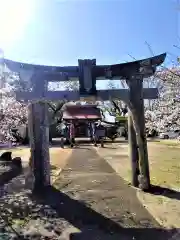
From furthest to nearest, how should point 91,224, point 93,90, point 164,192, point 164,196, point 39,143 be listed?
point 39,143, point 93,90, point 164,192, point 164,196, point 91,224

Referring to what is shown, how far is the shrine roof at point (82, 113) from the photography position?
32812 millimetres

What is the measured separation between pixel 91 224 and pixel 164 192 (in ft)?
10.9

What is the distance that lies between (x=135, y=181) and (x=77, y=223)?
3928 millimetres

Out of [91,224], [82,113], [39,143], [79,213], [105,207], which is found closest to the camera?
[91,224]

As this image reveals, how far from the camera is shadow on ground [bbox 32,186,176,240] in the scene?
19.5 feet

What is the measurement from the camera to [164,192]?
30.6 feet

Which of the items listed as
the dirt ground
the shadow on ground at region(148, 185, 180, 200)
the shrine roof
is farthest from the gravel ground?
the shrine roof

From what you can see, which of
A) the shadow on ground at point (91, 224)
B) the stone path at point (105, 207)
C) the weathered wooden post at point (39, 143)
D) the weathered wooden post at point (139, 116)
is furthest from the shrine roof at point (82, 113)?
the shadow on ground at point (91, 224)

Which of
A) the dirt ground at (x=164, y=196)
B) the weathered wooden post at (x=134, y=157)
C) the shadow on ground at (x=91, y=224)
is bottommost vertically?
the dirt ground at (x=164, y=196)

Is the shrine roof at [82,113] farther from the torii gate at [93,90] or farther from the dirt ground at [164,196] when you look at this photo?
the torii gate at [93,90]

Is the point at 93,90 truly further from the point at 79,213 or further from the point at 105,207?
the point at 79,213

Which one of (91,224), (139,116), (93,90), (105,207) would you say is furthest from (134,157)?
(91,224)

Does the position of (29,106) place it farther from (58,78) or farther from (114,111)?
(114,111)

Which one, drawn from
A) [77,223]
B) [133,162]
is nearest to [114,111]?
[133,162]
